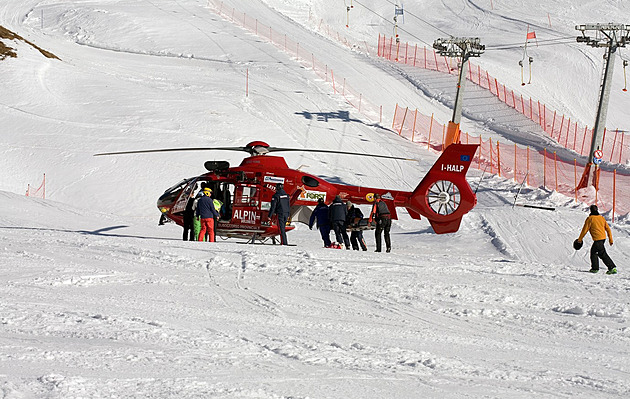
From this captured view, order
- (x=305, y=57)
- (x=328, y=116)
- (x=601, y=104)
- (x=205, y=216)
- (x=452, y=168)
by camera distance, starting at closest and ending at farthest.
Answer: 1. (x=205, y=216)
2. (x=452, y=168)
3. (x=601, y=104)
4. (x=328, y=116)
5. (x=305, y=57)

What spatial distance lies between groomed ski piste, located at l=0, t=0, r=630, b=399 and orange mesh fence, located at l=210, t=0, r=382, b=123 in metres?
6.24

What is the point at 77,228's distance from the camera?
65.6 feet

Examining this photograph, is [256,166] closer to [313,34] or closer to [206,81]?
[206,81]

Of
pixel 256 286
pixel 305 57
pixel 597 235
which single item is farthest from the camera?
pixel 305 57

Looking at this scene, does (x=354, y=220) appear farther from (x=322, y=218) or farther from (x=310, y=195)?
(x=310, y=195)

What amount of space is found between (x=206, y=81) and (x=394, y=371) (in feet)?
116

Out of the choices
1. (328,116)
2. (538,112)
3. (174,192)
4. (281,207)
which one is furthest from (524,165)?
(174,192)

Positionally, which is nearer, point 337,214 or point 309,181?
point 337,214

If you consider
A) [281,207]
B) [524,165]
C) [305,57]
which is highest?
[305,57]

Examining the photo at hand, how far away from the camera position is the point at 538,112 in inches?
1773

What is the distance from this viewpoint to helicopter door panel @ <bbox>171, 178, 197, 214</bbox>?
18.0m

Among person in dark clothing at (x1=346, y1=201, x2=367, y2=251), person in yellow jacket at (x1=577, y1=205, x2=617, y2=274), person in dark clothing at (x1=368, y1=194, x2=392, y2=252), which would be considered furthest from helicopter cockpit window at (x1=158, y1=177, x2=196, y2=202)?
person in yellow jacket at (x1=577, y1=205, x2=617, y2=274)

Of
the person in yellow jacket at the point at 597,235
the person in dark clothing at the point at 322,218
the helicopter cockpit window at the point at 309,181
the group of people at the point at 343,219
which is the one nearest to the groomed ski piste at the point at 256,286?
the group of people at the point at 343,219

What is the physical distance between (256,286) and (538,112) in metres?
36.9
